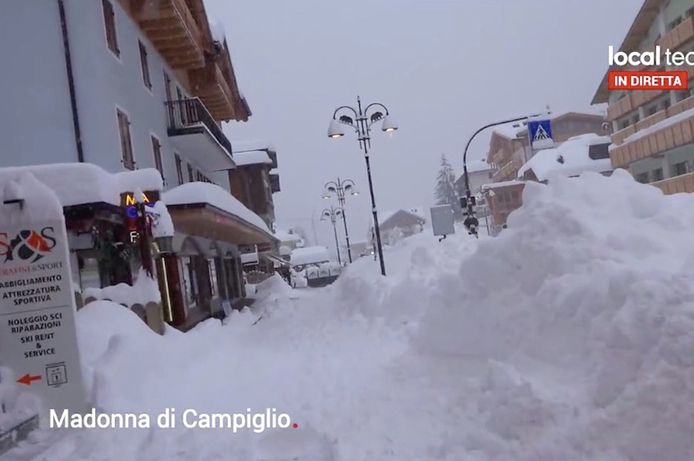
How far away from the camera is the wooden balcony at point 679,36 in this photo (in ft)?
81.1

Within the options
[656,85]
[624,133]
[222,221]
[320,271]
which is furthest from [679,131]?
[320,271]

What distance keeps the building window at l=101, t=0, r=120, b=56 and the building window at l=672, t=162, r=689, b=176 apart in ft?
78.6

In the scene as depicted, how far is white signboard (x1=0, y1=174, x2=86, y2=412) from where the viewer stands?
244 inches

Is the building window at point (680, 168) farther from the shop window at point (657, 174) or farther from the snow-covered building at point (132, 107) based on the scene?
the snow-covered building at point (132, 107)

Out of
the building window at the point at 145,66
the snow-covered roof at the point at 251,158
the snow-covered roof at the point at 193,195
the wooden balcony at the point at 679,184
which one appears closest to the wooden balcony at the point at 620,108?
the wooden balcony at the point at 679,184

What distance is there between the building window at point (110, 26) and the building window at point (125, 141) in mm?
1590

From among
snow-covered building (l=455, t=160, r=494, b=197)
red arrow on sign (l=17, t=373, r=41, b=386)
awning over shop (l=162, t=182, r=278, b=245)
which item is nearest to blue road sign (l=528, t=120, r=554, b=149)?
awning over shop (l=162, t=182, r=278, b=245)

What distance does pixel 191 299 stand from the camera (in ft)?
66.8

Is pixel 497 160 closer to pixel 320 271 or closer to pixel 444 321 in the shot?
pixel 320 271

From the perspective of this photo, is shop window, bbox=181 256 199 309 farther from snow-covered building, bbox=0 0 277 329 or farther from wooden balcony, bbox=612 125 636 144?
wooden balcony, bbox=612 125 636 144

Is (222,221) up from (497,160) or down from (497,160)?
down

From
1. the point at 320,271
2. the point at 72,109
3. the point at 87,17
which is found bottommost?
the point at 320,271

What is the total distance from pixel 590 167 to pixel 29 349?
40.1 meters

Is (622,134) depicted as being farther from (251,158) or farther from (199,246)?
(199,246)
